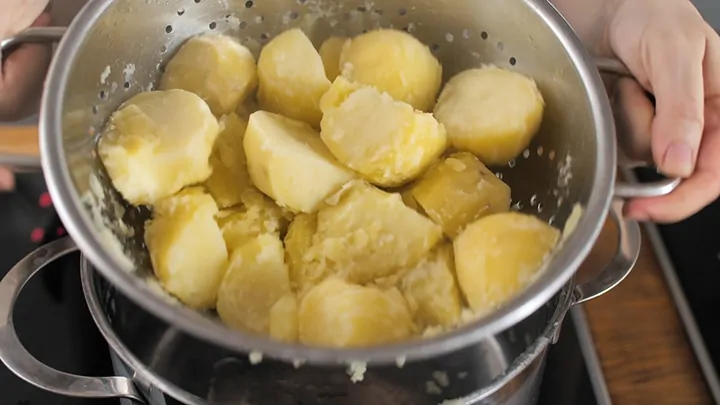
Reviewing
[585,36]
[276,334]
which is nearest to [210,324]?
[276,334]

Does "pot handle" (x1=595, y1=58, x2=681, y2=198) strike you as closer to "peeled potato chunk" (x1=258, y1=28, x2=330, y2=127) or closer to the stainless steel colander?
the stainless steel colander

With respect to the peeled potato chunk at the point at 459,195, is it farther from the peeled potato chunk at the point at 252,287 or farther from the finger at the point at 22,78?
the finger at the point at 22,78

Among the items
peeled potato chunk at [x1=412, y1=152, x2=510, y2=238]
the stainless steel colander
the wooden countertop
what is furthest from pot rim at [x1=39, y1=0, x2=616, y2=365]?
the wooden countertop

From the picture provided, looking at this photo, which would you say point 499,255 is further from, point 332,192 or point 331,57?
point 331,57

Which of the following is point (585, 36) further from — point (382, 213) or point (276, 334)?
point (276, 334)

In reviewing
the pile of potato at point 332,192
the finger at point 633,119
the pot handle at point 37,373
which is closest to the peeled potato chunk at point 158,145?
the pile of potato at point 332,192
